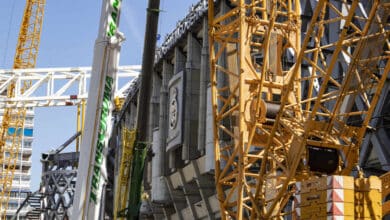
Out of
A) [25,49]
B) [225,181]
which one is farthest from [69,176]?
[225,181]

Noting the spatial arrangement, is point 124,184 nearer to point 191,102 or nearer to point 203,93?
point 203,93

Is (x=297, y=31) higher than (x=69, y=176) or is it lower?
higher

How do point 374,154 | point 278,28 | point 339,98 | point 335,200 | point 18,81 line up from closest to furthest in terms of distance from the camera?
point 335,200 < point 339,98 < point 278,28 < point 374,154 < point 18,81

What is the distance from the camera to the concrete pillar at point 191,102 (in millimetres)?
74887

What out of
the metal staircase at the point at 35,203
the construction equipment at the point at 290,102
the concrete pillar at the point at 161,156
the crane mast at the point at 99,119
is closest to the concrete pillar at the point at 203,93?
the concrete pillar at the point at 161,156

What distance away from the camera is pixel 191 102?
76.9 m

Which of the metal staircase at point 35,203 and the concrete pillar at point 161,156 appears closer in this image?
the concrete pillar at point 161,156

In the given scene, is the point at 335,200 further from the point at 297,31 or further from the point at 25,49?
the point at 25,49

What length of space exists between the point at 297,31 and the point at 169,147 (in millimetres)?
32103

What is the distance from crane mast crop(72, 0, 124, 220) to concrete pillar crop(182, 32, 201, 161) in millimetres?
51413

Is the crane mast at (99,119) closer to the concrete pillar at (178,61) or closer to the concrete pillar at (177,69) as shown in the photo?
the concrete pillar at (177,69)

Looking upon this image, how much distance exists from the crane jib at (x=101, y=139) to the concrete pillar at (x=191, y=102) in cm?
5166

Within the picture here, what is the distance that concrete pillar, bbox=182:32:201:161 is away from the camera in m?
74.9

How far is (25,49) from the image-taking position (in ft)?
402
